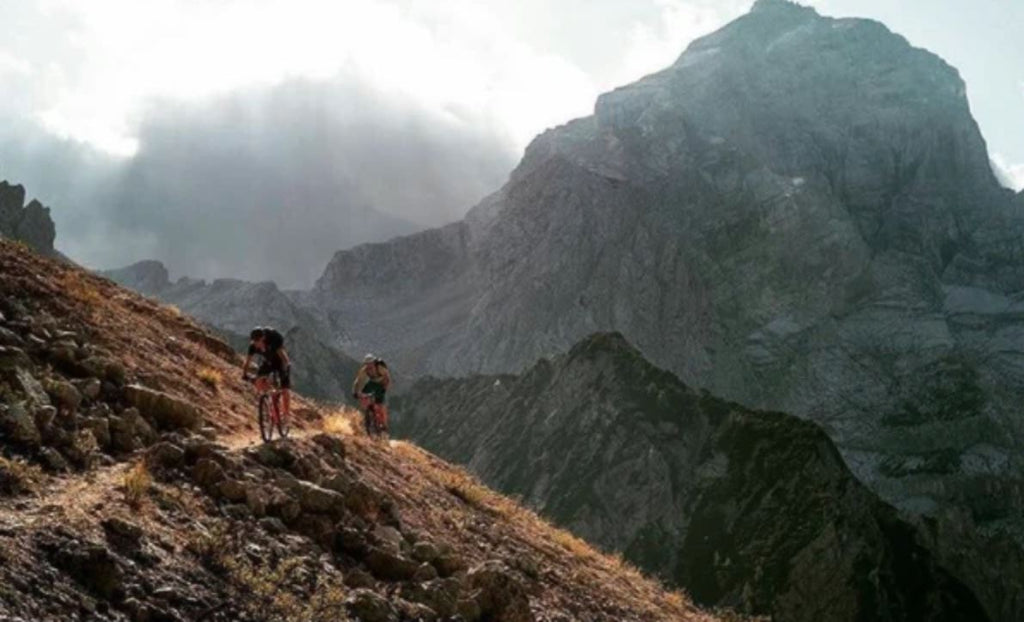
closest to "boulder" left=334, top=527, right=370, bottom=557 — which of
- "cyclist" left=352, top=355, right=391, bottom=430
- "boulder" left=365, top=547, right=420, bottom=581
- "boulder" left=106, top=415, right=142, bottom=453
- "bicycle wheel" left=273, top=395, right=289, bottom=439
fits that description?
"boulder" left=365, top=547, right=420, bottom=581

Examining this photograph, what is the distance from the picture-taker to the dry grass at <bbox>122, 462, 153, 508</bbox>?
1173 cm

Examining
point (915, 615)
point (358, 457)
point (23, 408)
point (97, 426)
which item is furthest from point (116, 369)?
point (915, 615)

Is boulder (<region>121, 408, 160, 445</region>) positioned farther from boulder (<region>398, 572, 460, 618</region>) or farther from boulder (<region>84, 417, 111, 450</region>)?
boulder (<region>398, 572, 460, 618</region>)

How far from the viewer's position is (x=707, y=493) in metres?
133

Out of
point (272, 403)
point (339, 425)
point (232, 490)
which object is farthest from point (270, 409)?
point (339, 425)

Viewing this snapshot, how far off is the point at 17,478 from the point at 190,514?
204cm

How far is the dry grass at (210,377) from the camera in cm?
2208

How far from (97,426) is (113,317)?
865 centimetres

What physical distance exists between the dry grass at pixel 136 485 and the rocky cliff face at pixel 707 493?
93697mm

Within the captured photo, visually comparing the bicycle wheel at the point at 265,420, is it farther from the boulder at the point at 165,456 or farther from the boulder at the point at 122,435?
the boulder at the point at 165,456

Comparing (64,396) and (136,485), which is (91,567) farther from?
(64,396)

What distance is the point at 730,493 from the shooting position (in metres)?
128

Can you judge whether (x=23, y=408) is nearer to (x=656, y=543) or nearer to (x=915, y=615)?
(x=915, y=615)

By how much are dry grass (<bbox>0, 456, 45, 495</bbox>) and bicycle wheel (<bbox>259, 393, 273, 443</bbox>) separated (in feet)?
22.6
